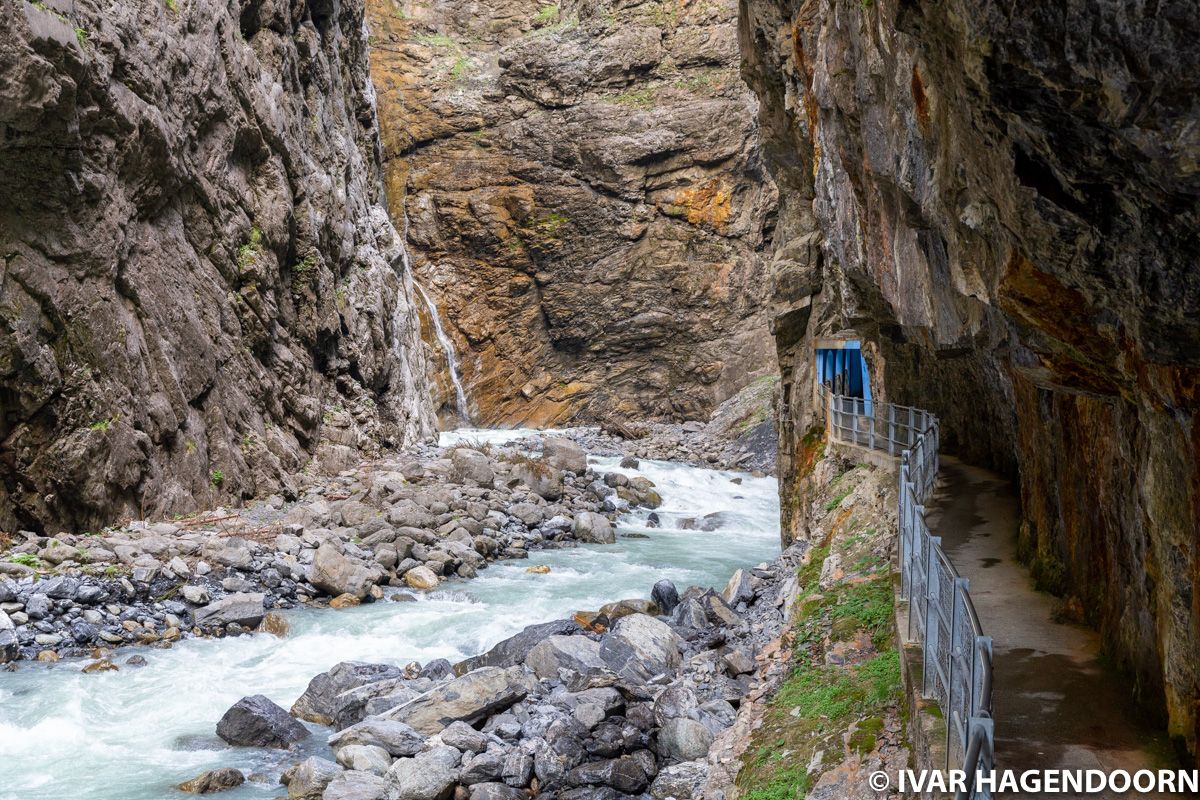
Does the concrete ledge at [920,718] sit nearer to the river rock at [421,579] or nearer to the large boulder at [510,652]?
the large boulder at [510,652]

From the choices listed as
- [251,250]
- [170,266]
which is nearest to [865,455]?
[170,266]

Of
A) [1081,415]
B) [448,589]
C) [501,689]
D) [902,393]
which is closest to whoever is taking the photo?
[1081,415]

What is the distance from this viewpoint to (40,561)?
1562 centimetres

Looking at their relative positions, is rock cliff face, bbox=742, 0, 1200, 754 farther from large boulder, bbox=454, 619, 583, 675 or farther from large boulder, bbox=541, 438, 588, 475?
large boulder, bbox=541, 438, 588, 475

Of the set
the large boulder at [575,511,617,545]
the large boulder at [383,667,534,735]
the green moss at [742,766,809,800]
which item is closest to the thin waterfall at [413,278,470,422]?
the large boulder at [575,511,617,545]

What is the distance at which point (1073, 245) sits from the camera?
5113mm

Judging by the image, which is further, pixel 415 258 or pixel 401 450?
pixel 415 258

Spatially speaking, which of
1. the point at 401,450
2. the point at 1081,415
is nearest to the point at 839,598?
the point at 1081,415

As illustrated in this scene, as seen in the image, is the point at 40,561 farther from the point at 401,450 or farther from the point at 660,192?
the point at 660,192

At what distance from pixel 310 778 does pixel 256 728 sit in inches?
68.9

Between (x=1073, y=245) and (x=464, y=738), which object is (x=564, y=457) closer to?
(x=464, y=738)

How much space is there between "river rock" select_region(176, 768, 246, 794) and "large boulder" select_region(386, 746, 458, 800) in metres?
1.74

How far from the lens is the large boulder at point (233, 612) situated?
592 inches

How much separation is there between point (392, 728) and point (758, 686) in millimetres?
4395
